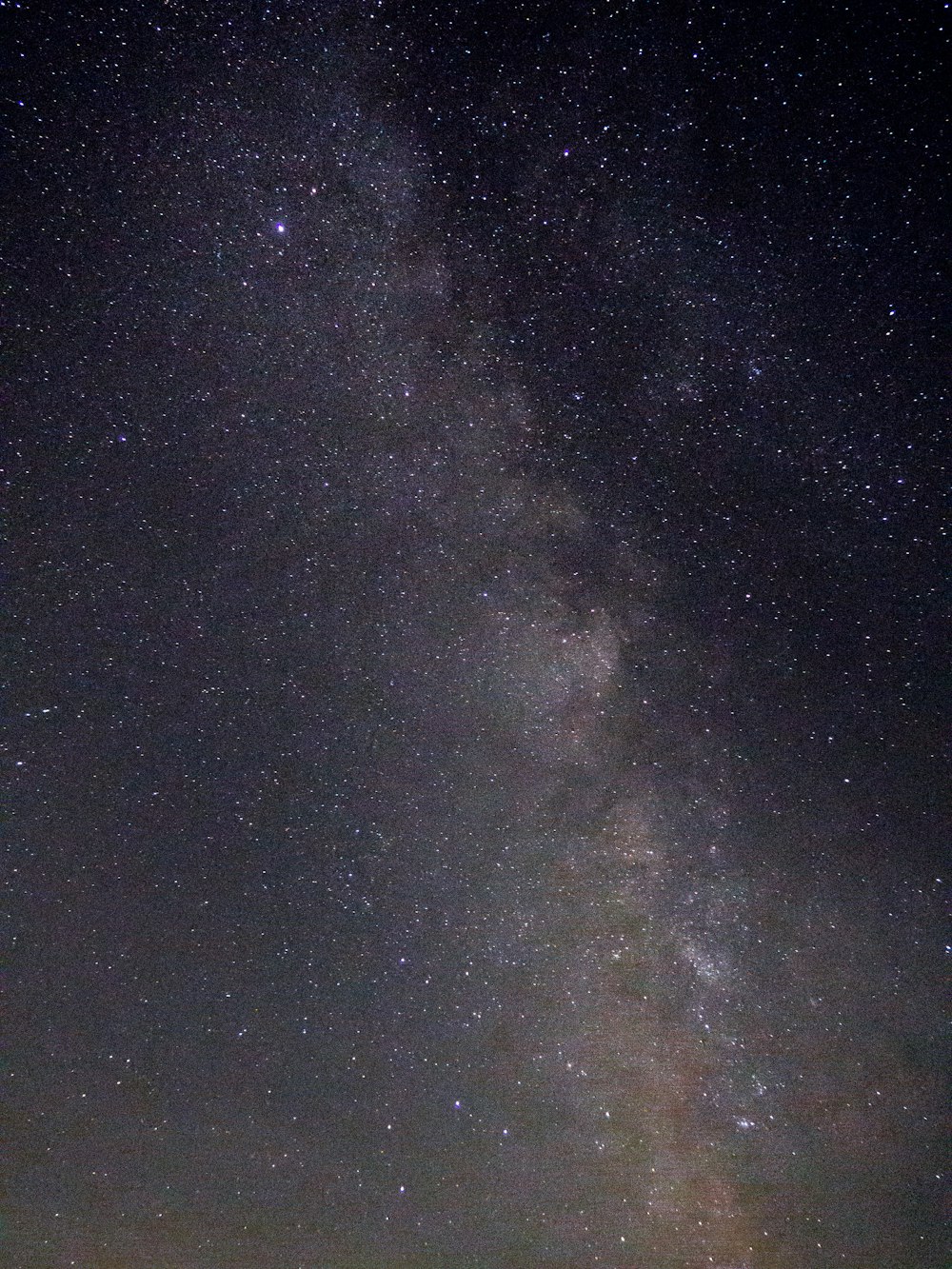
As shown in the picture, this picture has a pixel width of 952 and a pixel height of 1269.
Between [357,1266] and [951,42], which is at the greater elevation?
[951,42]

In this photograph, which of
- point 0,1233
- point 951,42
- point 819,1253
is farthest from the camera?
point 819,1253

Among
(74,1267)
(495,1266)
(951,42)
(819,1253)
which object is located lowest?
(74,1267)

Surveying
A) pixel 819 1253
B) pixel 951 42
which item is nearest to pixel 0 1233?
pixel 819 1253

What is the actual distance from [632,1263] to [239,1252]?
1.93 metres

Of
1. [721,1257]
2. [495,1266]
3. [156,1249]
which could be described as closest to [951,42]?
[721,1257]

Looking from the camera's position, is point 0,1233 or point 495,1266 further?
point 495,1266

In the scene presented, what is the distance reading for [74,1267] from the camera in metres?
4.58

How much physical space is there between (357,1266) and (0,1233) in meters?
1.73

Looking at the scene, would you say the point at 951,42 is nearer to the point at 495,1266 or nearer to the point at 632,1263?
the point at 632,1263

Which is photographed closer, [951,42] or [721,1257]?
[951,42]

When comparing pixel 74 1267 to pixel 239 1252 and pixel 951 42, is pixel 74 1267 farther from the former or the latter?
pixel 951 42

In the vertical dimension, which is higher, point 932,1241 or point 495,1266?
point 932,1241

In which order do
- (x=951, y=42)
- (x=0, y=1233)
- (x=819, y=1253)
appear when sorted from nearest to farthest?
(x=951, y=42) < (x=0, y=1233) < (x=819, y=1253)

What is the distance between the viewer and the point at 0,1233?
177 inches
